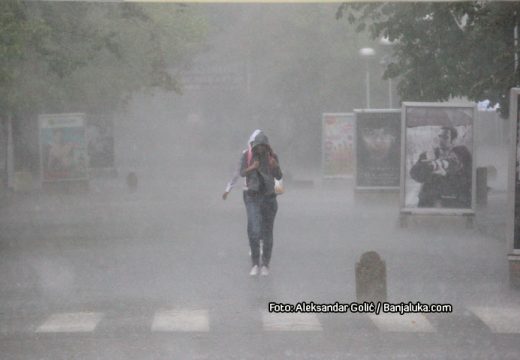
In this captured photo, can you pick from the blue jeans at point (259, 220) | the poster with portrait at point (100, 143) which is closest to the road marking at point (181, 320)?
the blue jeans at point (259, 220)

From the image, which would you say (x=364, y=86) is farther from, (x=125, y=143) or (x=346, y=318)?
(x=346, y=318)

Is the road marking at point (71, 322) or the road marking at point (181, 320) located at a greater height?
the road marking at point (181, 320)

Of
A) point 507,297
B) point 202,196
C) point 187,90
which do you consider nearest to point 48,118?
point 202,196

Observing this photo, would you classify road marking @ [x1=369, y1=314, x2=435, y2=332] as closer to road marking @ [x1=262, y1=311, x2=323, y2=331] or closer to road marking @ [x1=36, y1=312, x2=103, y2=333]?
road marking @ [x1=262, y1=311, x2=323, y2=331]

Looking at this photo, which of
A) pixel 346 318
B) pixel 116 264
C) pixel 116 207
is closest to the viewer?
pixel 346 318

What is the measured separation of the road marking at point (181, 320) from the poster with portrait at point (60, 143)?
79.1ft

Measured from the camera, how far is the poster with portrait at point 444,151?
21547 mm

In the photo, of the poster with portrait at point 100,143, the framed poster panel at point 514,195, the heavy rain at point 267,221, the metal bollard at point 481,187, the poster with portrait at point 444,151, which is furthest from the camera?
the poster with portrait at point 100,143

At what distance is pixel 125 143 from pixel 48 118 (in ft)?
206

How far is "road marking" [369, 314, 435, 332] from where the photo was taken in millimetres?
11102

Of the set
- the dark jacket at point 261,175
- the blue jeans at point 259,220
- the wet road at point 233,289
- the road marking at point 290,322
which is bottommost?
the wet road at point 233,289

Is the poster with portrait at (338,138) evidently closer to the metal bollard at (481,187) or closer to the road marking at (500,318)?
the metal bollard at (481,187)

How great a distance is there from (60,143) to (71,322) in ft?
80.3

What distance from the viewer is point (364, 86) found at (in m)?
61.5
